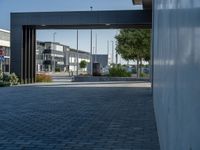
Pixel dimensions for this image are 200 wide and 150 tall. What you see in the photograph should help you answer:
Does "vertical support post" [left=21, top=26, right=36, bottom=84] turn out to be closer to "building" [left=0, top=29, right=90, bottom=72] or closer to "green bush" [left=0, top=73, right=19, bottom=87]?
"green bush" [left=0, top=73, right=19, bottom=87]

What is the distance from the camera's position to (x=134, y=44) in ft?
148

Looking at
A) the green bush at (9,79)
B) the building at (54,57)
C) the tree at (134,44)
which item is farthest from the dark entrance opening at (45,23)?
the building at (54,57)

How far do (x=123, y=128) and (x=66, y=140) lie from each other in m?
1.92

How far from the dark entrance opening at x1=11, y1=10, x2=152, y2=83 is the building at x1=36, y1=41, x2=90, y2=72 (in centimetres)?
6012

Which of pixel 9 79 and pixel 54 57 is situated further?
pixel 54 57

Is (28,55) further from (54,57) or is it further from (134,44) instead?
(54,57)

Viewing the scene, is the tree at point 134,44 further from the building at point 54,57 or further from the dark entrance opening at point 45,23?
the building at point 54,57

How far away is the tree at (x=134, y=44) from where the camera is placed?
4384 centimetres

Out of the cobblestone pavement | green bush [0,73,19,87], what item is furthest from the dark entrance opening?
the cobblestone pavement

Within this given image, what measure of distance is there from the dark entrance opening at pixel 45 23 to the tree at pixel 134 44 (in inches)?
528

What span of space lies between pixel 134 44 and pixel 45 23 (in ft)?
56.7

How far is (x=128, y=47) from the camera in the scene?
45625mm

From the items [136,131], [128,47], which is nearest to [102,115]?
[136,131]

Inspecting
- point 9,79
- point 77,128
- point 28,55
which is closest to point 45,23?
point 28,55
